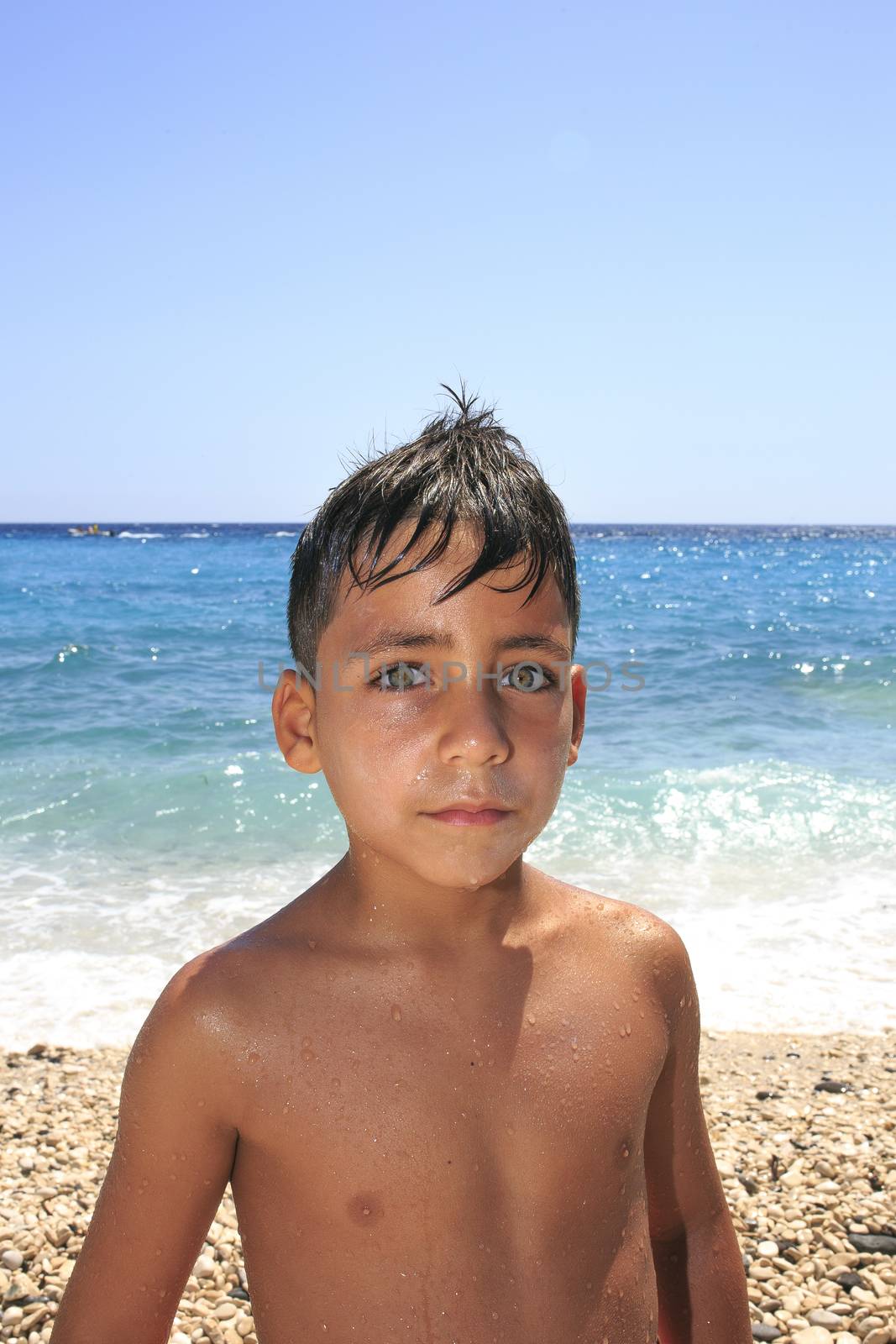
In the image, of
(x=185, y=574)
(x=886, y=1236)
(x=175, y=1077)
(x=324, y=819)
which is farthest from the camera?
(x=185, y=574)

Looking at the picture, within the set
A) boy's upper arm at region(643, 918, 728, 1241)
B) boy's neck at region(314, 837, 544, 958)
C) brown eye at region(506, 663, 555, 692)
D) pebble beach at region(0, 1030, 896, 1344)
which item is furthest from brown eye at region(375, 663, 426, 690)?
pebble beach at region(0, 1030, 896, 1344)

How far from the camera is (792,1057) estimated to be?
161 inches

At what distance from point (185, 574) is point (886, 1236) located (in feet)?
100

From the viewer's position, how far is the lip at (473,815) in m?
1.26

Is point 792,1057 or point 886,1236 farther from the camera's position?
point 792,1057

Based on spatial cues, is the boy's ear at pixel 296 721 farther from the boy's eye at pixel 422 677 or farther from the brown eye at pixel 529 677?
the brown eye at pixel 529 677

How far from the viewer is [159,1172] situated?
50.5 inches

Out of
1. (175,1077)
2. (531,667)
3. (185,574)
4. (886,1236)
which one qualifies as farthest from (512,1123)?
(185,574)

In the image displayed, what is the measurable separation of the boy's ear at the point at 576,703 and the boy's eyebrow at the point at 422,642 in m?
0.09

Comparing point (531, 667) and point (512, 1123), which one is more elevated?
point (531, 667)

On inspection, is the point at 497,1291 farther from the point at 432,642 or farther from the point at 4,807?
the point at 4,807

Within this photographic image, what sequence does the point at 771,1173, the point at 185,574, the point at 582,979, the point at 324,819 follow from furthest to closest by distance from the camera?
the point at 185,574 < the point at 324,819 < the point at 771,1173 < the point at 582,979

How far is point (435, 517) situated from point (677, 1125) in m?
0.95

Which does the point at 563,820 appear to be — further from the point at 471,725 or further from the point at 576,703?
the point at 471,725
